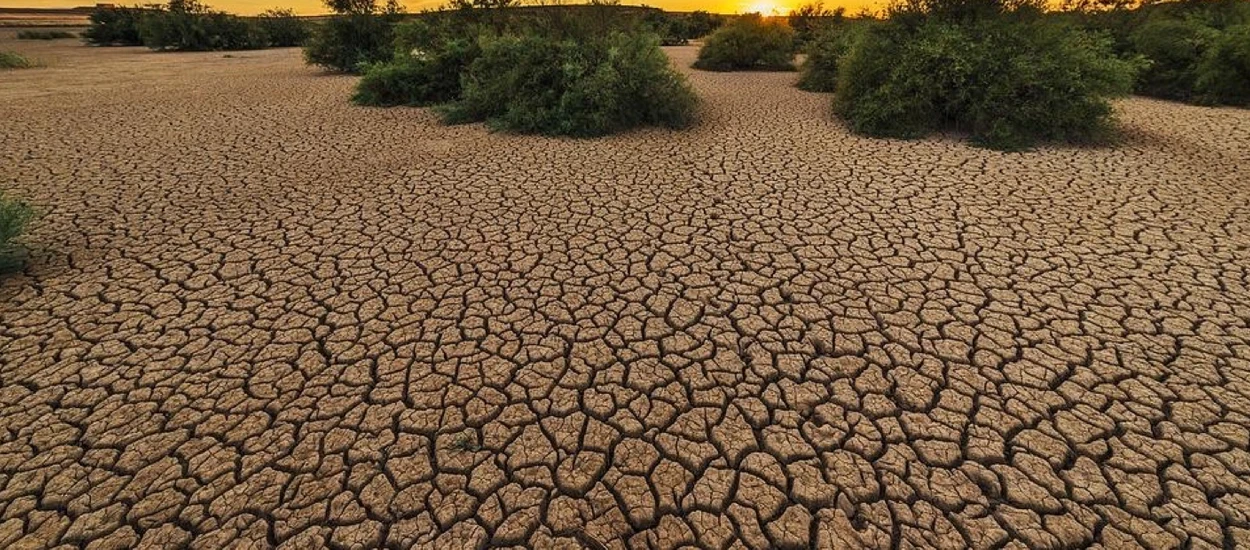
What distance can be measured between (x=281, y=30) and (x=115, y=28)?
876 cm

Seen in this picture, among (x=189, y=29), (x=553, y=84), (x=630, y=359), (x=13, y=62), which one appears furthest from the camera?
(x=189, y=29)

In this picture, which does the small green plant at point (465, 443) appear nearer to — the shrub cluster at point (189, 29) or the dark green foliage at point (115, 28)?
the shrub cluster at point (189, 29)

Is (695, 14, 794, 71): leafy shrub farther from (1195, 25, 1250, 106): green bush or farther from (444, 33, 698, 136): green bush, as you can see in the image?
(1195, 25, 1250, 106): green bush

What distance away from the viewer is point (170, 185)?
229 inches

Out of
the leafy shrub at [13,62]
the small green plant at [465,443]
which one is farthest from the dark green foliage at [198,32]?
the small green plant at [465,443]

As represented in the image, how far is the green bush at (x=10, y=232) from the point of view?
3971mm

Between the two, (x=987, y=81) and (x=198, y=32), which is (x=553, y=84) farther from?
(x=198, y=32)

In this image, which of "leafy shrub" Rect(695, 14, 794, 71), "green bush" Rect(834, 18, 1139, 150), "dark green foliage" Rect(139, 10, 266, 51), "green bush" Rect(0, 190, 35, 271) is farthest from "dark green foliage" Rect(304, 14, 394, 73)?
"dark green foliage" Rect(139, 10, 266, 51)

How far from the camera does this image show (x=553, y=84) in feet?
28.7

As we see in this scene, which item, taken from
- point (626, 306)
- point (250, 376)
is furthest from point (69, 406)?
point (626, 306)

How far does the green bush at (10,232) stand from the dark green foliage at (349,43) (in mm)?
11152

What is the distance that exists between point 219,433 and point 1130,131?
36.3 feet

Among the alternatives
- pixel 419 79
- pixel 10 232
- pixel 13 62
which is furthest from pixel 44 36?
pixel 10 232

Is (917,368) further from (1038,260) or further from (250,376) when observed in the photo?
(250,376)
